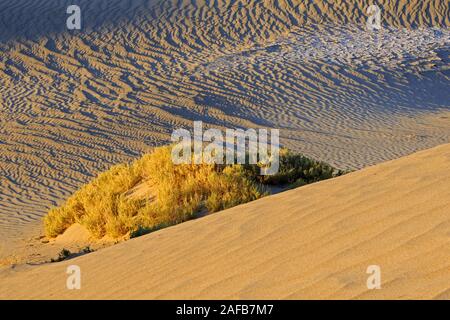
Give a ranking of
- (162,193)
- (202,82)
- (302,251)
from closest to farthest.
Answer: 1. (302,251)
2. (162,193)
3. (202,82)

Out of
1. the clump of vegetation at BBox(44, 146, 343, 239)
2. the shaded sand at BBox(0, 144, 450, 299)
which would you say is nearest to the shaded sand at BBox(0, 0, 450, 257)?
the clump of vegetation at BBox(44, 146, 343, 239)

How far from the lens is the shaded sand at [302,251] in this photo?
15.0ft

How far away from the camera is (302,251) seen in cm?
524

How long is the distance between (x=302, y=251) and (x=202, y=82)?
50.9 ft

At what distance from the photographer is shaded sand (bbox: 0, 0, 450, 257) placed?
1625 cm

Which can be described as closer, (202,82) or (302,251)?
(302,251)

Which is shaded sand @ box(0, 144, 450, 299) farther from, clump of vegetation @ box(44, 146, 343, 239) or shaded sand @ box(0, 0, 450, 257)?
shaded sand @ box(0, 0, 450, 257)

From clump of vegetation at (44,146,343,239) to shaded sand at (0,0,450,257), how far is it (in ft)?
4.38

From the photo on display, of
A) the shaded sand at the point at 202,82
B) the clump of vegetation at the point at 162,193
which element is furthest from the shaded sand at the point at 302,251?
the shaded sand at the point at 202,82

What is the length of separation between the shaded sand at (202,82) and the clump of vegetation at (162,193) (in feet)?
4.38

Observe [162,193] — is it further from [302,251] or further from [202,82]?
[202,82]

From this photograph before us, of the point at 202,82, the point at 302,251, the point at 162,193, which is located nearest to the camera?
the point at 302,251

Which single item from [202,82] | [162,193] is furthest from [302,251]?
[202,82]

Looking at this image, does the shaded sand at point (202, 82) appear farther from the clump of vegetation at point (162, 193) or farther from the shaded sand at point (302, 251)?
the shaded sand at point (302, 251)
